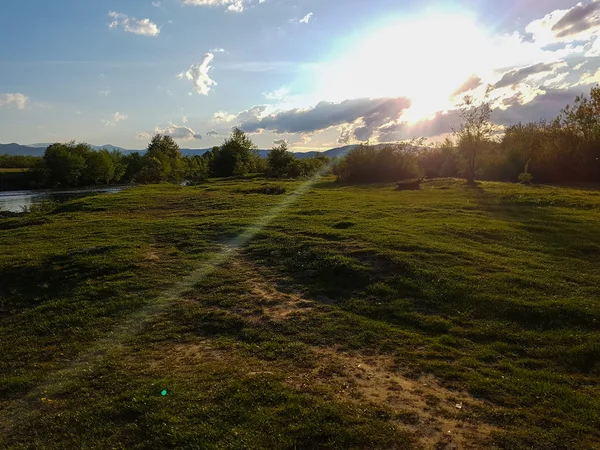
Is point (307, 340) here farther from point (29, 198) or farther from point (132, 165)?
point (132, 165)

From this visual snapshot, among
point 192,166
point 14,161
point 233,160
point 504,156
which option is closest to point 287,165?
point 233,160

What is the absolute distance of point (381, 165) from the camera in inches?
2074

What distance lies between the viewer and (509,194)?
87.8 feet

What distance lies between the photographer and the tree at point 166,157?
8138 cm

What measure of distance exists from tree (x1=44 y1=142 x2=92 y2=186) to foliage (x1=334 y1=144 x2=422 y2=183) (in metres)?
52.7

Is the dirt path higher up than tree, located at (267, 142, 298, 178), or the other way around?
tree, located at (267, 142, 298, 178)

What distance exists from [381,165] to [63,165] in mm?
58412

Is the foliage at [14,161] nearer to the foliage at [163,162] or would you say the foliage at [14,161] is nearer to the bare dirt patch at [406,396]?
the foliage at [163,162]

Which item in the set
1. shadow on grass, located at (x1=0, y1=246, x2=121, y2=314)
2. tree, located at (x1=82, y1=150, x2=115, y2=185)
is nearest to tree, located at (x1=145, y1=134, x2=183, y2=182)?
tree, located at (x1=82, y1=150, x2=115, y2=185)

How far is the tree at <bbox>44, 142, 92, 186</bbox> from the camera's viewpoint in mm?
74188

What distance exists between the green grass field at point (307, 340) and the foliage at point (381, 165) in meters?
36.0

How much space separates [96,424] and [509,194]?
90.0ft

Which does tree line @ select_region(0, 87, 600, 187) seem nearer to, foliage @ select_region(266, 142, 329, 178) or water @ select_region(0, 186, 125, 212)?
foliage @ select_region(266, 142, 329, 178)

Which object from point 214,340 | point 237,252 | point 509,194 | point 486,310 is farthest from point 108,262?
point 509,194
